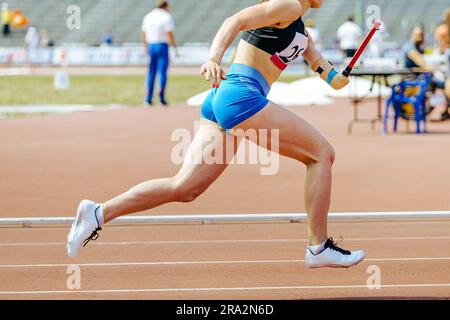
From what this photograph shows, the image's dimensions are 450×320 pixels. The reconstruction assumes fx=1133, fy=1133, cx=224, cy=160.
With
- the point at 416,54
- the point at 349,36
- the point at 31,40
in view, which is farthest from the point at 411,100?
the point at 31,40

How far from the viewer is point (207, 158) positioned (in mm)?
6488

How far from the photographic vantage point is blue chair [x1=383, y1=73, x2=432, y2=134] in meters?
18.6

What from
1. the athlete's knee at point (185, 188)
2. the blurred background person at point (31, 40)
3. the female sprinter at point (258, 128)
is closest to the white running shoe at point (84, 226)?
the female sprinter at point (258, 128)

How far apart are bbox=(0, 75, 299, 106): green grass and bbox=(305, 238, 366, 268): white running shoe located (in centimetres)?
2080

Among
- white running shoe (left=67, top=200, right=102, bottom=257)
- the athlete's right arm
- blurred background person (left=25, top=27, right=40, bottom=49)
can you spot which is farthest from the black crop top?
blurred background person (left=25, top=27, right=40, bottom=49)

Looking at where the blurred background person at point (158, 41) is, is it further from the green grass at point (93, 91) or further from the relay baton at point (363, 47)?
the relay baton at point (363, 47)

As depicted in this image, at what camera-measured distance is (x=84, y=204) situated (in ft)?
22.2

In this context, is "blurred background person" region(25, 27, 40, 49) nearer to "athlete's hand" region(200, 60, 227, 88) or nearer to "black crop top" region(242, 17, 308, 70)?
"black crop top" region(242, 17, 308, 70)

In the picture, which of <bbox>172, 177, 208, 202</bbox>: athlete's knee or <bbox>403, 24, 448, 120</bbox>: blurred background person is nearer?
<bbox>172, 177, 208, 202</bbox>: athlete's knee

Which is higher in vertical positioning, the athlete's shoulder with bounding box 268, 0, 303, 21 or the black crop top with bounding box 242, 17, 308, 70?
the athlete's shoulder with bounding box 268, 0, 303, 21

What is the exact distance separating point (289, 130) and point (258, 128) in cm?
18
